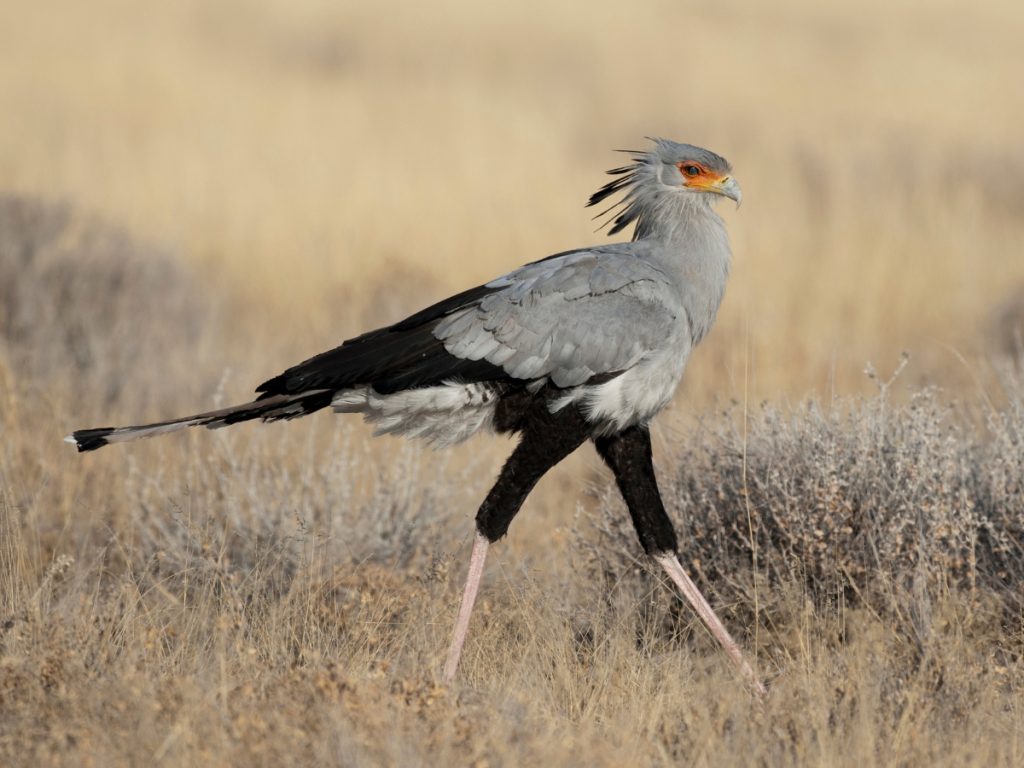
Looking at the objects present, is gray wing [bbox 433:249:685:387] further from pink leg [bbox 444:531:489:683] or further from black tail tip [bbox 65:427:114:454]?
black tail tip [bbox 65:427:114:454]

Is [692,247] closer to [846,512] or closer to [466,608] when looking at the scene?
[846,512]

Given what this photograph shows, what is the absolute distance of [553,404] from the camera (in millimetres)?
3912

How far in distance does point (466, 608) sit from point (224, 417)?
936 mm

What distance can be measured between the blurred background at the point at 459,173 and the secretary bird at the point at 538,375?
1277 millimetres

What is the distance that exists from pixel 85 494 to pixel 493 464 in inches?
74.5

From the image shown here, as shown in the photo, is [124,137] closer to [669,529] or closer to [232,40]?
[232,40]

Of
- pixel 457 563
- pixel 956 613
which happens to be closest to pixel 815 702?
pixel 956 613

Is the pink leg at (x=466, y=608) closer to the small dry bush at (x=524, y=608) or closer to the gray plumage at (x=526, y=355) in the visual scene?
the small dry bush at (x=524, y=608)

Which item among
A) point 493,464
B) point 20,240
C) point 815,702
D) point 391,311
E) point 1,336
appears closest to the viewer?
point 815,702

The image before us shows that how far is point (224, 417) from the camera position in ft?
12.9

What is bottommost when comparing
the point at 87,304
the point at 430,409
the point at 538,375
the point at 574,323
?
the point at 87,304

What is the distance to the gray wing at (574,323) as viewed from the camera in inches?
151

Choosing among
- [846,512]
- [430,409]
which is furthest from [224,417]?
[846,512]

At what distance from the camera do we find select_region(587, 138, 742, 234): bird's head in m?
4.30
